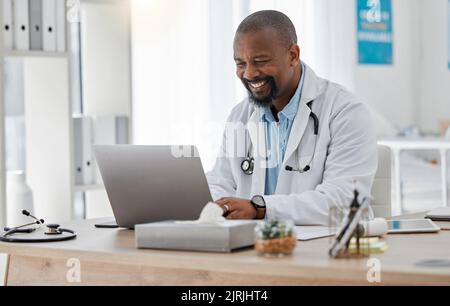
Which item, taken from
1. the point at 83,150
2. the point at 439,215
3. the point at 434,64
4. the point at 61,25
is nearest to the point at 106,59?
the point at 61,25

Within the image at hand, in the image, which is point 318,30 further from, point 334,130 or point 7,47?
point 334,130

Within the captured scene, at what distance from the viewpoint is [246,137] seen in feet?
9.11

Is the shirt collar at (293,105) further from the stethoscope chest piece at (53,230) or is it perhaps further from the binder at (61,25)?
the binder at (61,25)

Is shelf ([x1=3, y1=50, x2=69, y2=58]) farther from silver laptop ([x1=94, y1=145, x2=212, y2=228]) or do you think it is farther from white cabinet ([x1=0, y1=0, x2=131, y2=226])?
silver laptop ([x1=94, y1=145, x2=212, y2=228])

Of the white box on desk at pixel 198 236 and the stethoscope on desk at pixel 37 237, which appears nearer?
the white box on desk at pixel 198 236

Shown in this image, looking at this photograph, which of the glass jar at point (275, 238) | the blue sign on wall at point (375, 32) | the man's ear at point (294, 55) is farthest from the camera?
the blue sign on wall at point (375, 32)

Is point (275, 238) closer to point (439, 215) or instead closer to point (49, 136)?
point (439, 215)

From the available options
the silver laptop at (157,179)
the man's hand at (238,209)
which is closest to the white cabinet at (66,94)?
the silver laptop at (157,179)

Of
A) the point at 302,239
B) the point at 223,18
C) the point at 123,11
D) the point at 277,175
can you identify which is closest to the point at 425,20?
the point at 223,18

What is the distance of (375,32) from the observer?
709cm

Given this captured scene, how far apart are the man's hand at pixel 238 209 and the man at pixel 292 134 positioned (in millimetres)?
100

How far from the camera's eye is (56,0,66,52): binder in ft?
11.9

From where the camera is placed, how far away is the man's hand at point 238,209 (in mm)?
2221

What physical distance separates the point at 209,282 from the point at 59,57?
2.10 m
